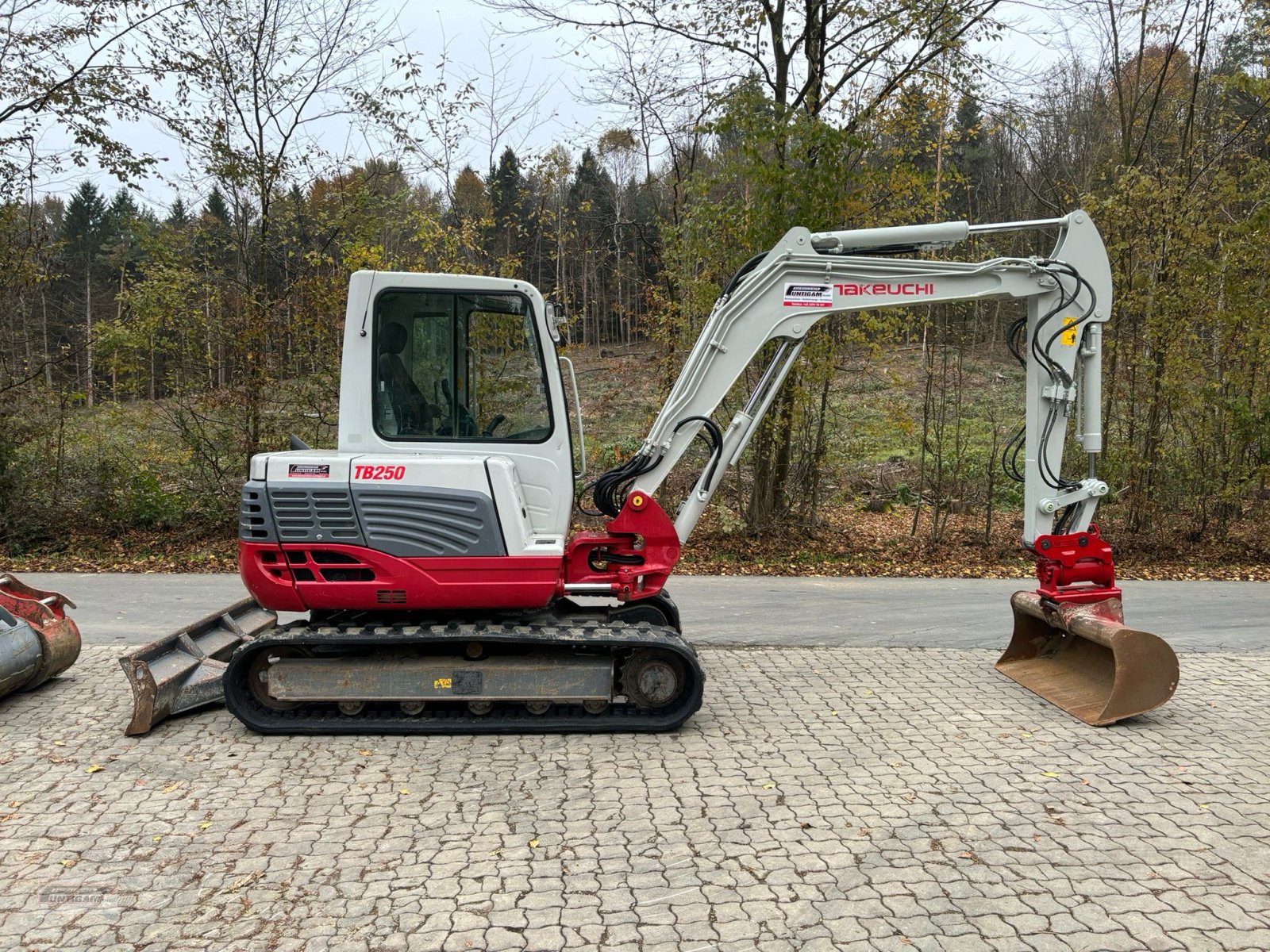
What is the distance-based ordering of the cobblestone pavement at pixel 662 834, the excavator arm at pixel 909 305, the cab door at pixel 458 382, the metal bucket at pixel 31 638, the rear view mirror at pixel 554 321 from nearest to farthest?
the cobblestone pavement at pixel 662 834 → the cab door at pixel 458 382 → the rear view mirror at pixel 554 321 → the metal bucket at pixel 31 638 → the excavator arm at pixel 909 305

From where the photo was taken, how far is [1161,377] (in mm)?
12312

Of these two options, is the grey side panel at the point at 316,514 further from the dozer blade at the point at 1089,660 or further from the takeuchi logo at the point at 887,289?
the dozer blade at the point at 1089,660

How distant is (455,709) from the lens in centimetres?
578

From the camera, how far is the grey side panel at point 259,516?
18.1 feet

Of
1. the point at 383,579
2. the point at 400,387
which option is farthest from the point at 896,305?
the point at 383,579

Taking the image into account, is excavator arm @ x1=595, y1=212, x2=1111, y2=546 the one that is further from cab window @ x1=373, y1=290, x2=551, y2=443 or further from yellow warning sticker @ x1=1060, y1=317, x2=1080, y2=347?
cab window @ x1=373, y1=290, x2=551, y2=443

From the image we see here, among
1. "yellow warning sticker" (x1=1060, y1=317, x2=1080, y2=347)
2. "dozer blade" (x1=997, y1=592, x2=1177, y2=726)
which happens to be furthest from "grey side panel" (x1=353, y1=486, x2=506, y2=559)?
"yellow warning sticker" (x1=1060, y1=317, x2=1080, y2=347)

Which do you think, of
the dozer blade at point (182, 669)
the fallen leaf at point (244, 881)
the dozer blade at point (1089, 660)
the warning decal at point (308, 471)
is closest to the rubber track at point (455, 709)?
the dozer blade at point (182, 669)

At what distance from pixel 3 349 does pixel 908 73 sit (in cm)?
1315

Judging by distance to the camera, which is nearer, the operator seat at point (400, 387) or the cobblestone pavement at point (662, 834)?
the cobblestone pavement at point (662, 834)

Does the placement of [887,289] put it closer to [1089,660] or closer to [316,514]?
[1089,660]

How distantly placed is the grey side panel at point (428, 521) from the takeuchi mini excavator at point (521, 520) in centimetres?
1

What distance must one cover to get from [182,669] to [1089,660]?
618 cm

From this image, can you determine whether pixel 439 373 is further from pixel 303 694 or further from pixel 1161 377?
pixel 1161 377
